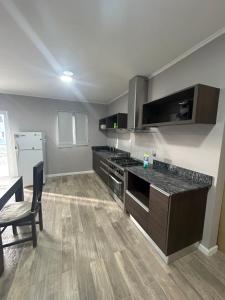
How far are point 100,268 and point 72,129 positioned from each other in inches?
154

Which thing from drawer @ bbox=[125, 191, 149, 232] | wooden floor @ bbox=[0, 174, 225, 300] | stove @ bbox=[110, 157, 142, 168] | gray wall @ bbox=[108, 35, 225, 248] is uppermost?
gray wall @ bbox=[108, 35, 225, 248]

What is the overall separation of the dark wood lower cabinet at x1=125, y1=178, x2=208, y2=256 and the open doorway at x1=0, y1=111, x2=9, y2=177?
4.30m

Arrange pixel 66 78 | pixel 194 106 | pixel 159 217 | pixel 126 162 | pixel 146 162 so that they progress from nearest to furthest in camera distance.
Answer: pixel 194 106 < pixel 159 217 < pixel 146 162 < pixel 66 78 < pixel 126 162

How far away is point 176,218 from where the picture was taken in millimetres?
1476

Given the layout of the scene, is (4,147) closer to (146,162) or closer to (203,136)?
(146,162)

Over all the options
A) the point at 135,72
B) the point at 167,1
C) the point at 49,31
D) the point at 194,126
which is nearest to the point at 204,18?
the point at 167,1

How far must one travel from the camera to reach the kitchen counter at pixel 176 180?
153 centimetres

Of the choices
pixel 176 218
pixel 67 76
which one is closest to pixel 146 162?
pixel 176 218

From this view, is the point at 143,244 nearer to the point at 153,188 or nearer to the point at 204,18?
the point at 153,188

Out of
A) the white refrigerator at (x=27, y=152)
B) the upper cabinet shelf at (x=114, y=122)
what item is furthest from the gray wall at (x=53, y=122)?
the white refrigerator at (x=27, y=152)

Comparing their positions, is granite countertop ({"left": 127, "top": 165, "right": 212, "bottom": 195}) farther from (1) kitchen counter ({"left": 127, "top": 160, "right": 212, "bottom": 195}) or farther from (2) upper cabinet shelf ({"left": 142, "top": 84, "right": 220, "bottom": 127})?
(2) upper cabinet shelf ({"left": 142, "top": 84, "right": 220, "bottom": 127})

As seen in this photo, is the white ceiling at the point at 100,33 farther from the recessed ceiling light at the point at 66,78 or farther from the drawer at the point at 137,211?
the drawer at the point at 137,211

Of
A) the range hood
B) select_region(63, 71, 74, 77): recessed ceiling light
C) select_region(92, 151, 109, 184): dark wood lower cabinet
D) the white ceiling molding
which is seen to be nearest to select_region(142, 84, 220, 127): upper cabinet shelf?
the range hood

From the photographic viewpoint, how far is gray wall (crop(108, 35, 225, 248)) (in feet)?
4.99
